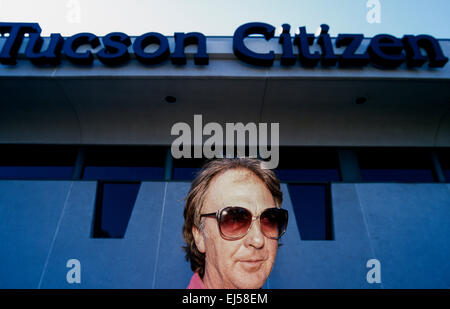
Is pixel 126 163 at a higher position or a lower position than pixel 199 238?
higher

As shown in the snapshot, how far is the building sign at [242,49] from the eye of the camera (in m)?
5.53

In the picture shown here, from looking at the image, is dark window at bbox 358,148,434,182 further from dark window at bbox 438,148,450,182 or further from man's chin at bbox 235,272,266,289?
man's chin at bbox 235,272,266,289

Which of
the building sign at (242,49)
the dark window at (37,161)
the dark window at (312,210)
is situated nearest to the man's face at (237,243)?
the building sign at (242,49)

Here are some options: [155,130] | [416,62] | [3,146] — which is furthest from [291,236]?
[3,146]

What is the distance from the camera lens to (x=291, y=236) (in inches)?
226

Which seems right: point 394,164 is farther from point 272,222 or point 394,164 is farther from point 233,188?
point 233,188

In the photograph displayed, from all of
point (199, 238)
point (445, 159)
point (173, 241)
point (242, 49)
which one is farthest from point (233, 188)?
point (445, 159)

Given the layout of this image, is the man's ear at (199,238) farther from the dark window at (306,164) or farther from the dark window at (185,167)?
the dark window at (306,164)

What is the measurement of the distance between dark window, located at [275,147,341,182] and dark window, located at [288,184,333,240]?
494mm

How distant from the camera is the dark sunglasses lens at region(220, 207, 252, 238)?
1.57m

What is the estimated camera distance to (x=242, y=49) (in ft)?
18.8

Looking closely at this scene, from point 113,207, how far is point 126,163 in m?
1.51
